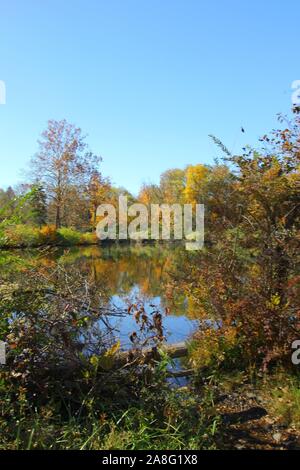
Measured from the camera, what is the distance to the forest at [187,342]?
2982 mm

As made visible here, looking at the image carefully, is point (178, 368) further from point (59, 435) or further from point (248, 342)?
point (59, 435)

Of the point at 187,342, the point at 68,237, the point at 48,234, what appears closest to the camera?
the point at 187,342

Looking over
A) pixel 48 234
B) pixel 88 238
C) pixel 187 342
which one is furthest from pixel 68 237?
pixel 187 342

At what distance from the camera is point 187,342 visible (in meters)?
5.10

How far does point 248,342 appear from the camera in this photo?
4.48m

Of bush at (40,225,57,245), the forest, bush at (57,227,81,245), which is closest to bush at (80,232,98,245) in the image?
bush at (57,227,81,245)

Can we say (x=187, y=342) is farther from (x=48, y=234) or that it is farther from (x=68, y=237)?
(x=68, y=237)

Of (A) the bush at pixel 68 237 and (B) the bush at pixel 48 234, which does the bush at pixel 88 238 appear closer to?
(A) the bush at pixel 68 237

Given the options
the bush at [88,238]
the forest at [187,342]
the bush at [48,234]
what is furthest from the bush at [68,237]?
the forest at [187,342]

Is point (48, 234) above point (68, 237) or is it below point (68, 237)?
above

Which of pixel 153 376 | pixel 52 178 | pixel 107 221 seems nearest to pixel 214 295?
pixel 153 376

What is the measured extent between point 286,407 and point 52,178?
2834cm

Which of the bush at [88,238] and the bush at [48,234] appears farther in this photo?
the bush at [88,238]

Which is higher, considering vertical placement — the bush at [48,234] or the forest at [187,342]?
the bush at [48,234]
